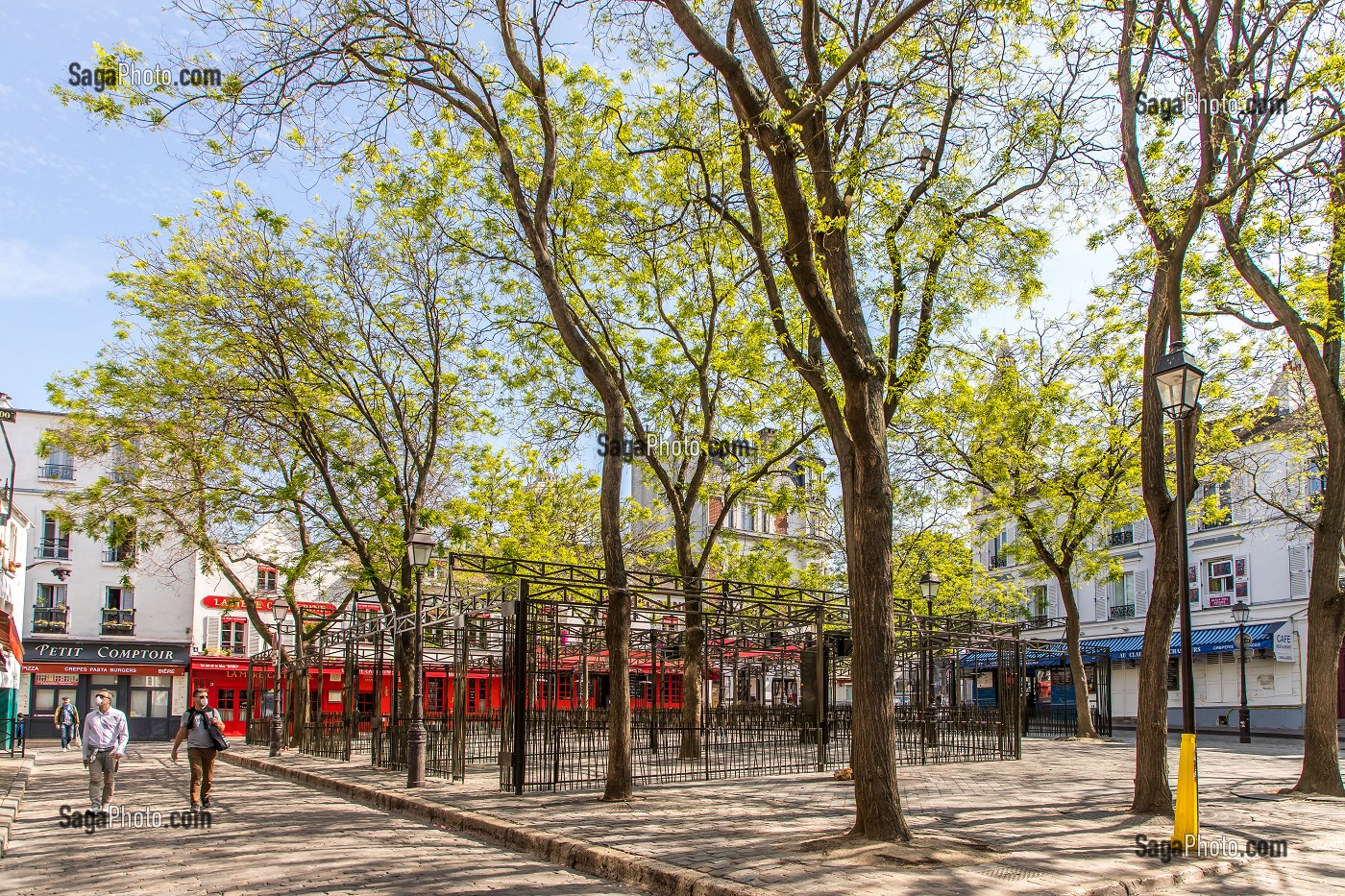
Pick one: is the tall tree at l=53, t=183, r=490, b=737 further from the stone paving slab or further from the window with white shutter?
the window with white shutter

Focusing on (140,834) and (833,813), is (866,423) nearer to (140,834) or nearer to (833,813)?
(833,813)

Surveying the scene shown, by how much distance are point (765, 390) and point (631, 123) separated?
22.5 feet

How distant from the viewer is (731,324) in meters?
21.1

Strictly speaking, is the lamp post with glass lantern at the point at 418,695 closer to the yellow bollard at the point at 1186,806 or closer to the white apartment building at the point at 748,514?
the white apartment building at the point at 748,514

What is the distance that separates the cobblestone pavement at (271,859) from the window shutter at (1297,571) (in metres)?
32.0

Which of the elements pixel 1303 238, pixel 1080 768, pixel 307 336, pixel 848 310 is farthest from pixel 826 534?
pixel 848 310

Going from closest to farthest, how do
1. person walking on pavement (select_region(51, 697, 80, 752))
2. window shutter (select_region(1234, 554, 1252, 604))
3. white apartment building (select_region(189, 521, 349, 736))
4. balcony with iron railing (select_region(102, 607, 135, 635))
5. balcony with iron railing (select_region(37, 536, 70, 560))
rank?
person walking on pavement (select_region(51, 697, 80, 752)) → window shutter (select_region(1234, 554, 1252, 604)) → balcony with iron railing (select_region(37, 536, 70, 560)) → balcony with iron railing (select_region(102, 607, 135, 635)) → white apartment building (select_region(189, 521, 349, 736))

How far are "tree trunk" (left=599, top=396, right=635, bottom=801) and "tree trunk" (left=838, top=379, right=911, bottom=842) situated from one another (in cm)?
400

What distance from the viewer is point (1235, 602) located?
119 feet

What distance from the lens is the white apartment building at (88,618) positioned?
3875 cm

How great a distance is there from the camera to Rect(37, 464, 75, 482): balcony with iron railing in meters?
41.3

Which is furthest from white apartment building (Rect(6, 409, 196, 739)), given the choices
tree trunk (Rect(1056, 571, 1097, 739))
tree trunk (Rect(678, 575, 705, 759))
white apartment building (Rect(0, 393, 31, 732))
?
tree trunk (Rect(1056, 571, 1097, 739))

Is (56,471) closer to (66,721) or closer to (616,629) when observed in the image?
(66,721)

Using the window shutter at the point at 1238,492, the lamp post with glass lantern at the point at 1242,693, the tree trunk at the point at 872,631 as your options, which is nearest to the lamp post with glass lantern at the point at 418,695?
the tree trunk at the point at 872,631
